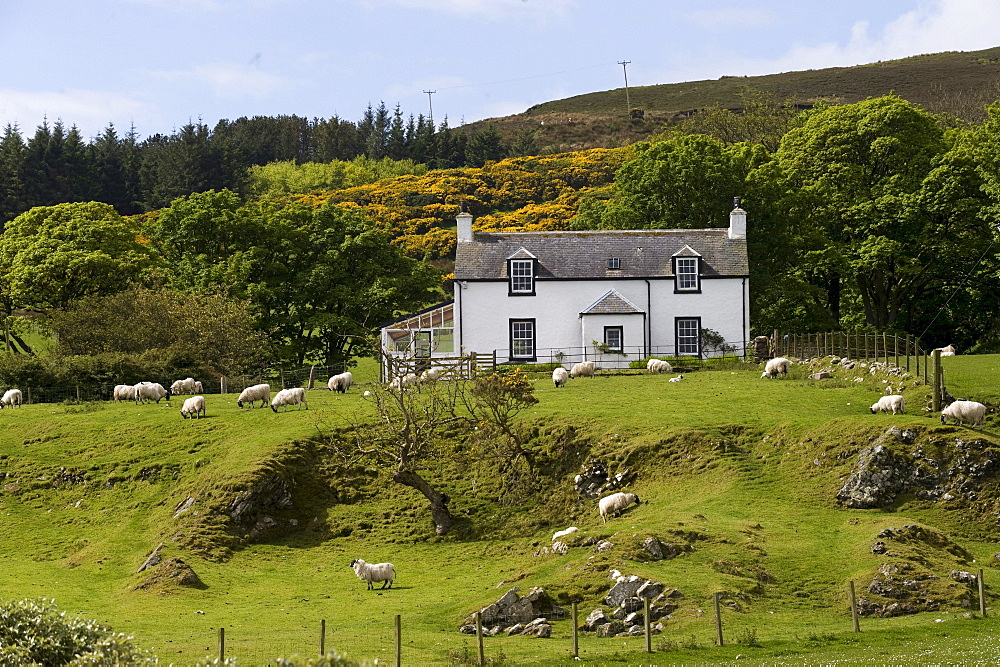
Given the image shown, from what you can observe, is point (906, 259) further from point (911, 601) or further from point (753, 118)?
point (911, 601)

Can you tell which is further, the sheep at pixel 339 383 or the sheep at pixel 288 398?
the sheep at pixel 339 383

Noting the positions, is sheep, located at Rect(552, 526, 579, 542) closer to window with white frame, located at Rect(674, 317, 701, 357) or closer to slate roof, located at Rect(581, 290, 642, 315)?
slate roof, located at Rect(581, 290, 642, 315)

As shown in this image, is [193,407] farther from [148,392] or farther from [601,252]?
[601,252]

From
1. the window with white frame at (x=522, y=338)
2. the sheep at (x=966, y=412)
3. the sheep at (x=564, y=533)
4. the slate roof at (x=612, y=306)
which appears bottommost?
the sheep at (x=564, y=533)

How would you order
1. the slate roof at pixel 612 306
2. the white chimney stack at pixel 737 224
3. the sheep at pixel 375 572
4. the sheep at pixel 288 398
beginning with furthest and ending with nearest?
the white chimney stack at pixel 737 224 → the slate roof at pixel 612 306 → the sheep at pixel 288 398 → the sheep at pixel 375 572

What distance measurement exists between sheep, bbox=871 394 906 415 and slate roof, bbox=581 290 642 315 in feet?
79.4

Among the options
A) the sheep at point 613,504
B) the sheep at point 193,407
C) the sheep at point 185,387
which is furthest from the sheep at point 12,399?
the sheep at point 613,504

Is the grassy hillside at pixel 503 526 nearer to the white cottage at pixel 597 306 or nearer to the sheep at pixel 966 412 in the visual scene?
the sheep at pixel 966 412

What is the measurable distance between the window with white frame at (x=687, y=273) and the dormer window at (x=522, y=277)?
8.09 m

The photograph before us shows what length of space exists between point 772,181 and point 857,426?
116 feet

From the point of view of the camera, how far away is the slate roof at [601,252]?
66188mm

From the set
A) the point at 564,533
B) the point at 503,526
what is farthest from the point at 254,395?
the point at 564,533

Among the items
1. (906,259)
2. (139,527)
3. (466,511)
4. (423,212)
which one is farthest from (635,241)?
(423,212)

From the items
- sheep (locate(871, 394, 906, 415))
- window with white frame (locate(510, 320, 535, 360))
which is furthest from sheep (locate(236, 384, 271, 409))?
sheep (locate(871, 394, 906, 415))
